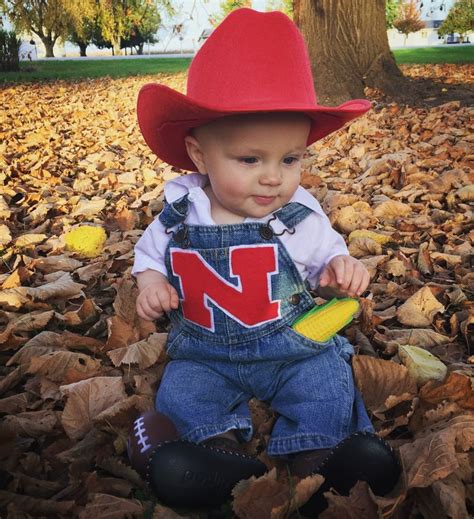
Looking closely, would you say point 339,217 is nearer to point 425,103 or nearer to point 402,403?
point 402,403

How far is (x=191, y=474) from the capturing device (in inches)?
53.1

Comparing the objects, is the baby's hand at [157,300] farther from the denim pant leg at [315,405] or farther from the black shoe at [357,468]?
the black shoe at [357,468]

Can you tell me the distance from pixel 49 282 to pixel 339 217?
154 cm

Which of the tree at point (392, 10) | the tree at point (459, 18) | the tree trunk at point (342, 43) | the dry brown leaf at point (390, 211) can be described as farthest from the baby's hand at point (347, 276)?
the tree at point (392, 10)

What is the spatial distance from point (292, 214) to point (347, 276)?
0.25 metres

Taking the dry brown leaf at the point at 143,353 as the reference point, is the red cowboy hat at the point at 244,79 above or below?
above

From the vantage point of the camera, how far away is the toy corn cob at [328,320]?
1.69m

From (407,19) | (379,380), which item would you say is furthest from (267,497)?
(407,19)

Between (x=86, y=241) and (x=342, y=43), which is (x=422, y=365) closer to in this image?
(x=86, y=241)

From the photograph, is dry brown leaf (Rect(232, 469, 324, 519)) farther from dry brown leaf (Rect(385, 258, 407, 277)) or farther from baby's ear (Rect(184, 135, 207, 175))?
dry brown leaf (Rect(385, 258, 407, 277))

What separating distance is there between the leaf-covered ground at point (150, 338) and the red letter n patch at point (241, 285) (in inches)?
12.1

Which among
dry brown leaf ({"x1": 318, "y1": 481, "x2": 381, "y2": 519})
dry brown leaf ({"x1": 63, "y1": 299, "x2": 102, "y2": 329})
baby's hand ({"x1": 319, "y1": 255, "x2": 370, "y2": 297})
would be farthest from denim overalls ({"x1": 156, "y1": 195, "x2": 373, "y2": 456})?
dry brown leaf ({"x1": 63, "y1": 299, "x2": 102, "y2": 329})

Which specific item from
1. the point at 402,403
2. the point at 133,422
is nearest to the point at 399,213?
the point at 402,403

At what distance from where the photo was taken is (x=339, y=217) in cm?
308
